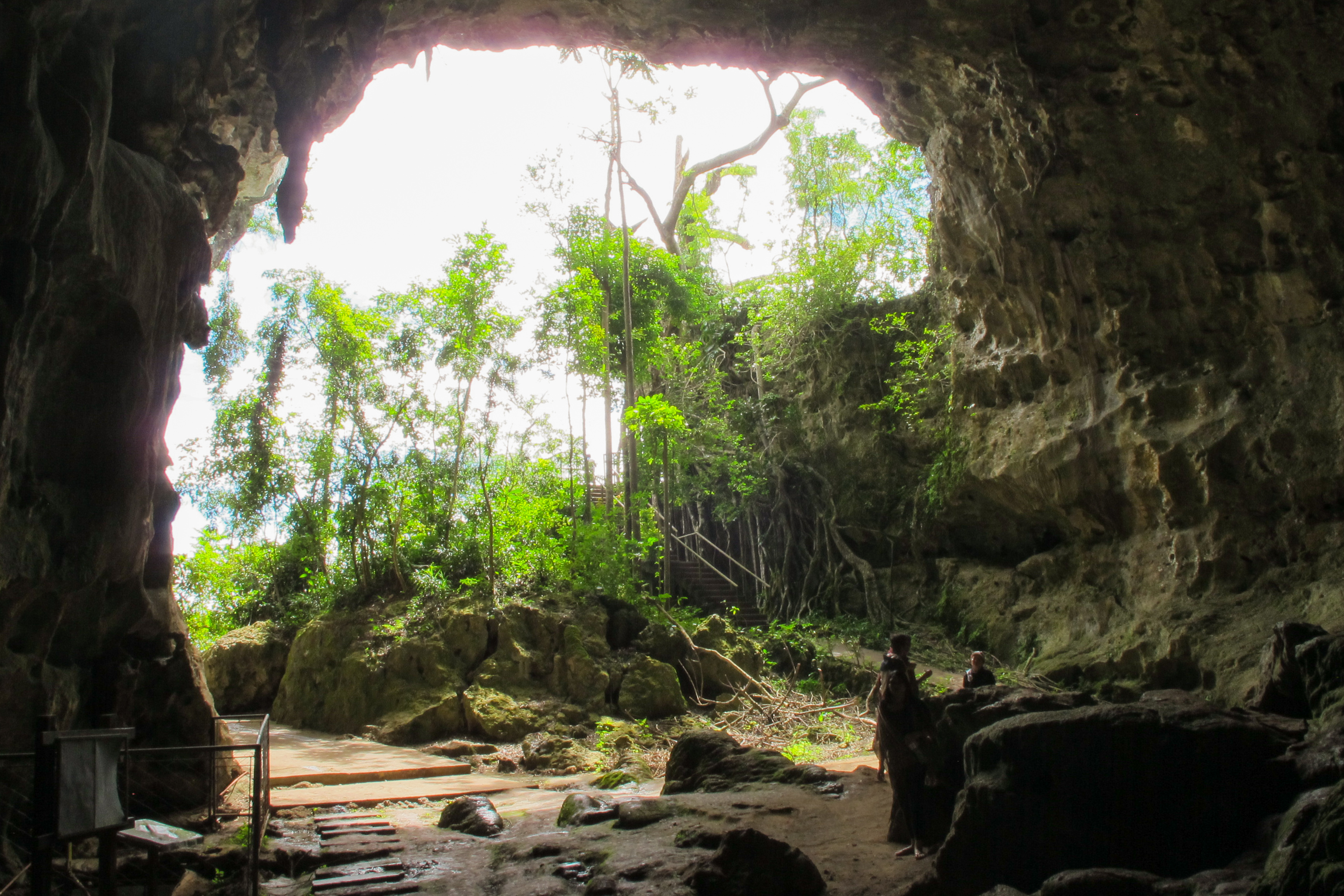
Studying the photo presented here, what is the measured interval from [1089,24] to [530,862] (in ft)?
29.0

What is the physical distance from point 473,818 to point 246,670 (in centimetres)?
786

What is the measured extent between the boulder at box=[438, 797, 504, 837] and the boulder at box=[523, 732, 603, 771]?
2573mm

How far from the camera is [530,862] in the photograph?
17.8ft

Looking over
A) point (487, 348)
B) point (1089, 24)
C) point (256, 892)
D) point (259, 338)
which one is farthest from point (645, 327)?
point (256, 892)

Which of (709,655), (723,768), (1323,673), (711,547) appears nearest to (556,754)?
(723,768)

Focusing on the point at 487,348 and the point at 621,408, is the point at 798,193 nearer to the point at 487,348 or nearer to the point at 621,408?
the point at 621,408

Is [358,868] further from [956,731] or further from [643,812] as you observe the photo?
[956,731]

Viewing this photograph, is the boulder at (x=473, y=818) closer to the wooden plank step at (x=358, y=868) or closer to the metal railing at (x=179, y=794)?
the wooden plank step at (x=358, y=868)

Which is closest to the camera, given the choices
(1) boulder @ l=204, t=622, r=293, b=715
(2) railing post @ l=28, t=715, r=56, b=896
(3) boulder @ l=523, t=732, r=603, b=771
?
(2) railing post @ l=28, t=715, r=56, b=896

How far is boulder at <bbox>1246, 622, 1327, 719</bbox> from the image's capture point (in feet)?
16.1

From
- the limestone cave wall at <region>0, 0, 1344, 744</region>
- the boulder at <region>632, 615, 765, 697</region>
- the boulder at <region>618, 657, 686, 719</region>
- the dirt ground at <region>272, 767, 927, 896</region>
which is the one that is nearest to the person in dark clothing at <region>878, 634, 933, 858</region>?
the dirt ground at <region>272, 767, 927, 896</region>

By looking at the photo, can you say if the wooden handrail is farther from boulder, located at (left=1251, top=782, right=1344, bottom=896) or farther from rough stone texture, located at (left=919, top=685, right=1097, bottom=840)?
boulder, located at (left=1251, top=782, right=1344, bottom=896)

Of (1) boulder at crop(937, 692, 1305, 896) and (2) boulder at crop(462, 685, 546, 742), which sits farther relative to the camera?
(2) boulder at crop(462, 685, 546, 742)

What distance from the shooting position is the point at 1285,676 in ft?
16.4
